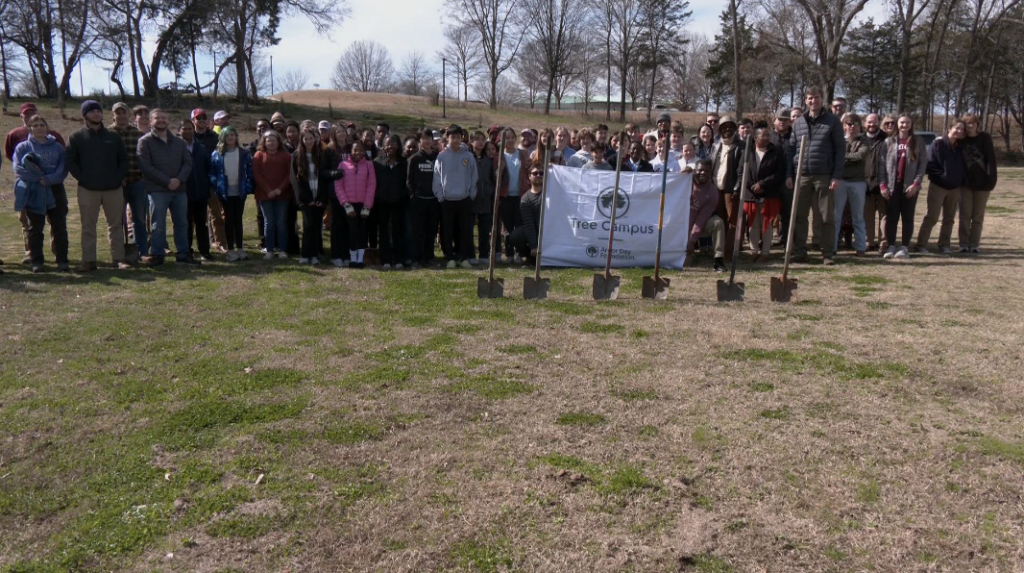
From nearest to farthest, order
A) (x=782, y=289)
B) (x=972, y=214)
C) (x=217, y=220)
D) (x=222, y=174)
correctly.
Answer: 1. (x=782, y=289)
2. (x=222, y=174)
3. (x=972, y=214)
4. (x=217, y=220)

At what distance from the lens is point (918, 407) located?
5.16 m

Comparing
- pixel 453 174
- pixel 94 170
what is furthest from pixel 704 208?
pixel 94 170

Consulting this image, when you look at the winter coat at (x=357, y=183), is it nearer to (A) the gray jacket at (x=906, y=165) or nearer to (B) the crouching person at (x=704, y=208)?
(B) the crouching person at (x=704, y=208)

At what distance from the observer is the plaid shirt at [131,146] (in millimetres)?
10148

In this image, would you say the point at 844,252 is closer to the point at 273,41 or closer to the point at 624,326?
Result: the point at 624,326

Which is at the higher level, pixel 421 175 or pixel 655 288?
pixel 421 175

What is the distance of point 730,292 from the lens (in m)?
8.23

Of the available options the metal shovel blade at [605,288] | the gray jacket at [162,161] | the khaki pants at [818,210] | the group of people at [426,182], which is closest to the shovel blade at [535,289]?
the metal shovel blade at [605,288]

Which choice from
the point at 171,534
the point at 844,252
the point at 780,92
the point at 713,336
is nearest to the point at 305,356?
the point at 171,534

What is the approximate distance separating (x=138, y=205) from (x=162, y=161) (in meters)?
0.76

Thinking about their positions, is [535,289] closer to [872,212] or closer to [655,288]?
[655,288]

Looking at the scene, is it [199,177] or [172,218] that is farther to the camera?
[199,177]

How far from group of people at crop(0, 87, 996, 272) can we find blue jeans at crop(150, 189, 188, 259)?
0.02 m

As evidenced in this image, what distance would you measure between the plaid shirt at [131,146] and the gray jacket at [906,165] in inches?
416
